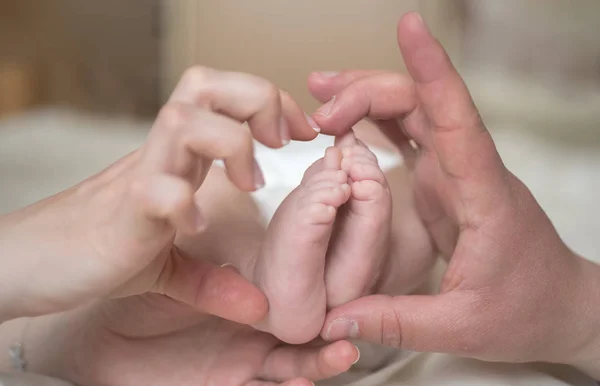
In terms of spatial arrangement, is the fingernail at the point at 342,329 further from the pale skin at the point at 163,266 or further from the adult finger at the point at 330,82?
the adult finger at the point at 330,82

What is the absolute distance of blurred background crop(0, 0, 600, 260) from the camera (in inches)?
63.0

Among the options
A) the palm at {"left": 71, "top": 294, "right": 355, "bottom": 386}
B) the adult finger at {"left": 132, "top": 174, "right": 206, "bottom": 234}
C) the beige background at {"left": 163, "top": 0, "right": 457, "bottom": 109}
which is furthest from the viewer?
the beige background at {"left": 163, "top": 0, "right": 457, "bottom": 109}

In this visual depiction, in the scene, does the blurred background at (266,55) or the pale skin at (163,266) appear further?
the blurred background at (266,55)

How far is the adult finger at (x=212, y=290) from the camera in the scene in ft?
1.91

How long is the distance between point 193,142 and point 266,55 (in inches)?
57.8

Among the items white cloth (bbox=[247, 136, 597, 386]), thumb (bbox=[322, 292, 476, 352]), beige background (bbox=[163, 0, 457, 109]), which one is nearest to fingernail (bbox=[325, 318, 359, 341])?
thumb (bbox=[322, 292, 476, 352])

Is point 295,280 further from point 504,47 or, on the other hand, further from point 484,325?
point 504,47

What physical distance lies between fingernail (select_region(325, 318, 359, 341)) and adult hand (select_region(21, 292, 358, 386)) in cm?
4

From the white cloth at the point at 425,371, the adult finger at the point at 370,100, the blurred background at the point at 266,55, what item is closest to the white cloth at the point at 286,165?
the white cloth at the point at 425,371

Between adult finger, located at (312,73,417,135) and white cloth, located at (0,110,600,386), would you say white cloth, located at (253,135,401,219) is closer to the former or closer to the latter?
white cloth, located at (0,110,600,386)

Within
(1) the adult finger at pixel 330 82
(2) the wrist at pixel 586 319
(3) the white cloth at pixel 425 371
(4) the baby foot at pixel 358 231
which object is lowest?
(3) the white cloth at pixel 425 371

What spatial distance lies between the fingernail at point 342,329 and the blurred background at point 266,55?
88cm

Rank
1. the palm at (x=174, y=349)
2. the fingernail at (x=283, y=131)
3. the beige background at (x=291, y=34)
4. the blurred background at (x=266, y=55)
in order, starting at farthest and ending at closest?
1. the beige background at (x=291, y=34)
2. the blurred background at (x=266, y=55)
3. the palm at (x=174, y=349)
4. the fingernail at (x=283, y=131)

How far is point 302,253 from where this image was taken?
57 centimetres
